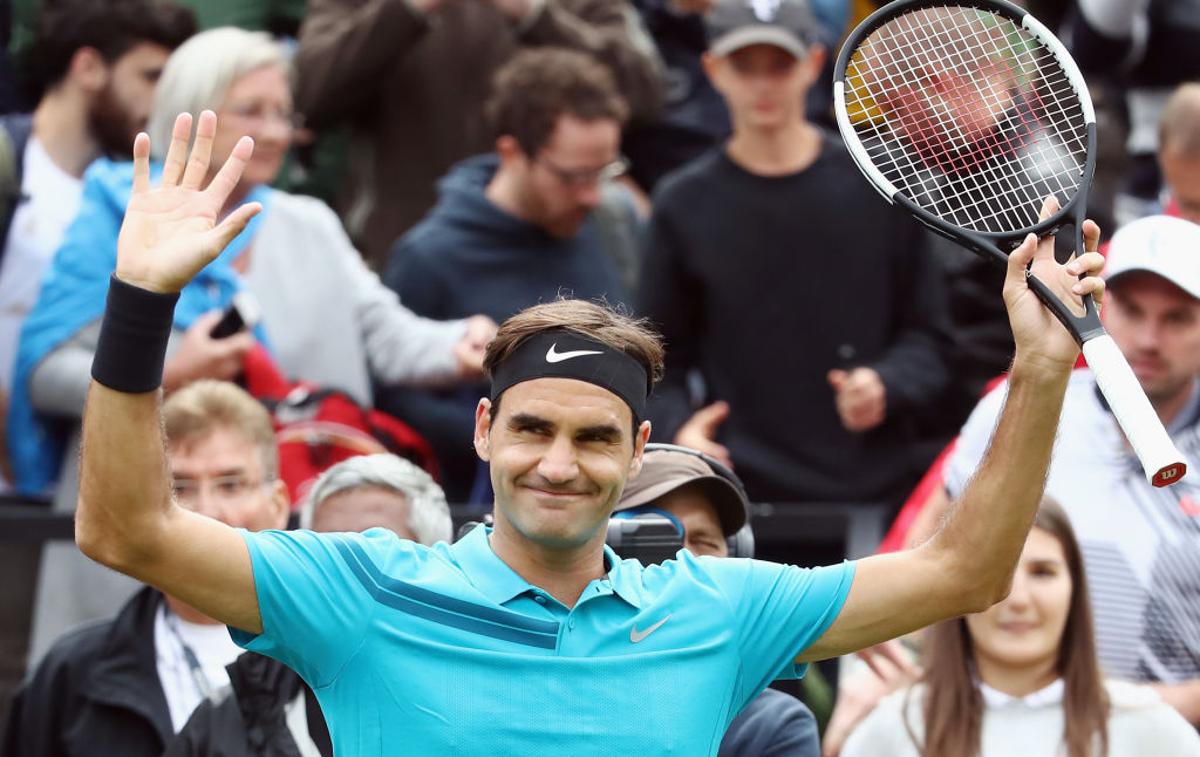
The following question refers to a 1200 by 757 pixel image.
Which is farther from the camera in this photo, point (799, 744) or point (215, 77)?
point (215, 77)

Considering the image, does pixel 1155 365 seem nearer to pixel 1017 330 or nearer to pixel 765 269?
pixel 765 269

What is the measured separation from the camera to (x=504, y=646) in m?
3.61

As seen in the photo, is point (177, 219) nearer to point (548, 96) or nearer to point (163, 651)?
point (163, 651)

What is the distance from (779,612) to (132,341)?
1.21 m

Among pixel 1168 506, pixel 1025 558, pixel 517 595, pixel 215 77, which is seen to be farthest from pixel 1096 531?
pixel 215 77

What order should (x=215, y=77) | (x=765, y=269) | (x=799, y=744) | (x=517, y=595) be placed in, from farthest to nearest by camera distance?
(x=765, y=269) < (x=215, y=77) < (x=799, y=744) < (x=517, y=595)

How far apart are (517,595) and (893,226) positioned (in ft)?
12.7

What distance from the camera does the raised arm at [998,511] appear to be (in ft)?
11.9

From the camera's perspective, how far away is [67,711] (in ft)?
17.3

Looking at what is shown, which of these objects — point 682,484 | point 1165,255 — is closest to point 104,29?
point 682,484

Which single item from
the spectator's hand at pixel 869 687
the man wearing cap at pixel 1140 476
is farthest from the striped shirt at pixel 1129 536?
the spectator's hand at pixel 869 687

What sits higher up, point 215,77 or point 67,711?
point 215,77

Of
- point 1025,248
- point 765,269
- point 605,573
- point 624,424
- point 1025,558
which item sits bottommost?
point 765,269

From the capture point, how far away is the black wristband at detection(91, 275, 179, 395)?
3.40 metres
